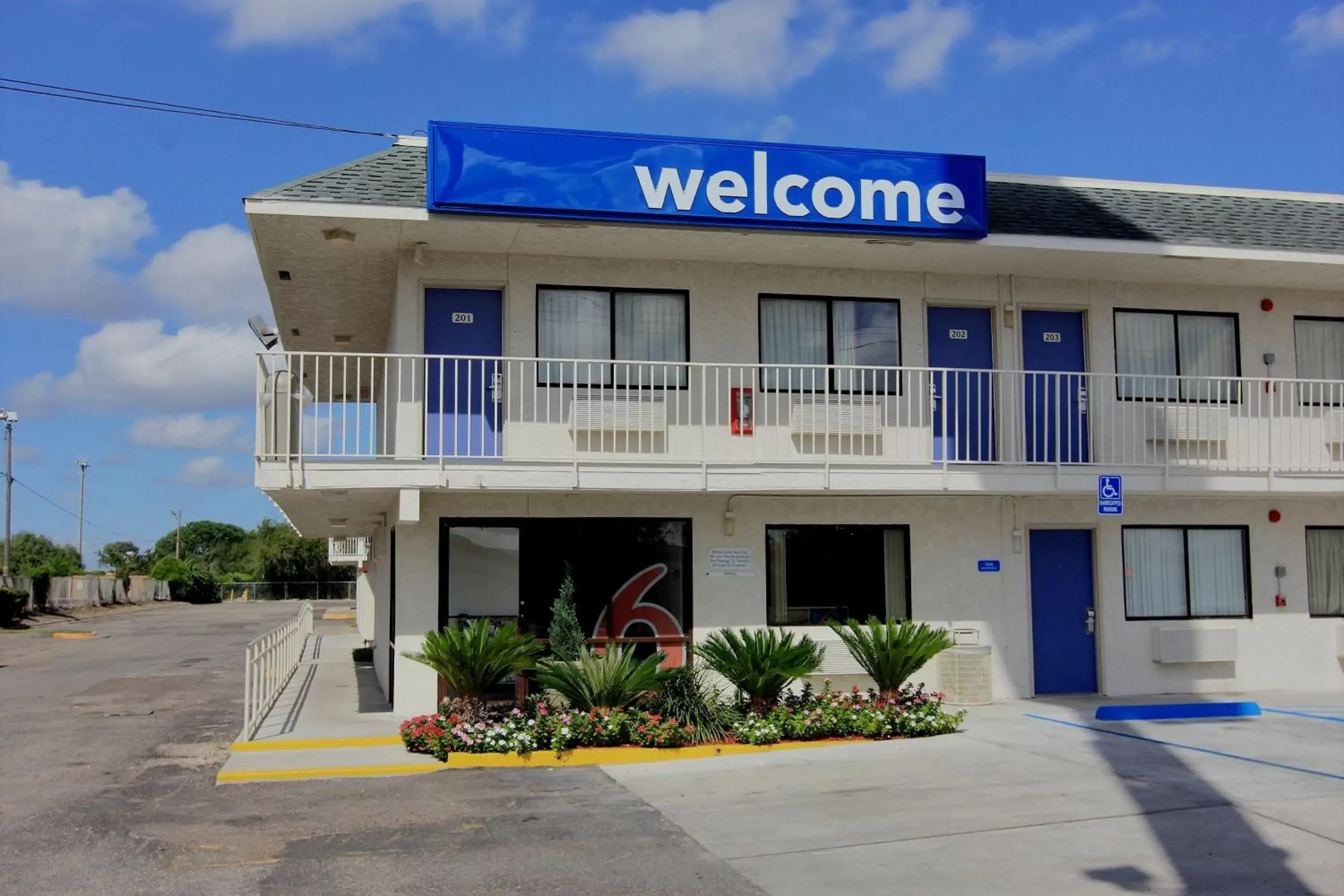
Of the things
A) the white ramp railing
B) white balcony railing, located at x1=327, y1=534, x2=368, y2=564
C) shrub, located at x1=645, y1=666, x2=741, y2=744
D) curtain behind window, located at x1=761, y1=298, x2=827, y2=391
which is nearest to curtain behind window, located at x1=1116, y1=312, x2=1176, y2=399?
curtain behind window, located at x1=761, y1=298, x2=827, y2=391

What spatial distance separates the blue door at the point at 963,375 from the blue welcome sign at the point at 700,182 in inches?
70.9

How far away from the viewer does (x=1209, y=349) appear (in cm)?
1680

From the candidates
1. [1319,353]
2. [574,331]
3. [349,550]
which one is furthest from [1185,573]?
[349,550]

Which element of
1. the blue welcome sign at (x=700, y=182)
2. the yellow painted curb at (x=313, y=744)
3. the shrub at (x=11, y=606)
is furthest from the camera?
the shrub at (x=11, y=606)

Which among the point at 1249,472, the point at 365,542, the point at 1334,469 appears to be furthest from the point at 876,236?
the point at 365,542

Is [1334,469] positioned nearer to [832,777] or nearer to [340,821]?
[832,777]

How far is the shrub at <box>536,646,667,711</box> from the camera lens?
12.8 metres

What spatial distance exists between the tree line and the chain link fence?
2.97ft

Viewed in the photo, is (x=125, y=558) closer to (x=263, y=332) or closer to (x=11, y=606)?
(x=11, y=606)

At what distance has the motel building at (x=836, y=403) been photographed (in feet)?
45.7

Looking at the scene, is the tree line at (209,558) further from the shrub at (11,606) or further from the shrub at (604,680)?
the shrub at (604,680)

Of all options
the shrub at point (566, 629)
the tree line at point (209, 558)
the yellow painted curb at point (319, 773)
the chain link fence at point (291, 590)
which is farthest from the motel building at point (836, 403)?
the chain link fence at point (291, 590)

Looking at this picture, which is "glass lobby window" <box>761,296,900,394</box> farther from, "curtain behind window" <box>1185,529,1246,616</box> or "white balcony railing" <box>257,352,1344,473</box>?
"curtain behind window" <box>1185,529,1246,616</box>

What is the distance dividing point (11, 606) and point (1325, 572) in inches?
1751
